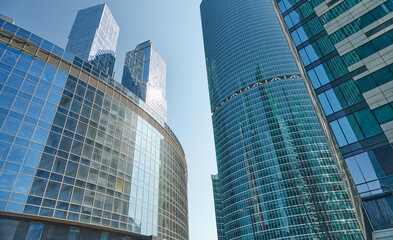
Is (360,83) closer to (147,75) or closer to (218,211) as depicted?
(147,75)

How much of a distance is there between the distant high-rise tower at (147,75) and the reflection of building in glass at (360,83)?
395 feet

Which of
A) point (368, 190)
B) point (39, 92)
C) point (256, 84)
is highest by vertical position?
point (256, 84)

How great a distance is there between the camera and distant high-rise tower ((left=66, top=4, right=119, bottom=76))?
135 m

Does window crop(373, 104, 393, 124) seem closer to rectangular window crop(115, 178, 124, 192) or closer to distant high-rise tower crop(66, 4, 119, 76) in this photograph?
rectangular window crop(115, 178, 124, 192)

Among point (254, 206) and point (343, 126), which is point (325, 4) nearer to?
point (343, 126)

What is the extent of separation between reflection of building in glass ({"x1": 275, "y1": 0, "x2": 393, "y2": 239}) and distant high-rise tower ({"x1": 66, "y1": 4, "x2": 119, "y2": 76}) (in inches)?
4940

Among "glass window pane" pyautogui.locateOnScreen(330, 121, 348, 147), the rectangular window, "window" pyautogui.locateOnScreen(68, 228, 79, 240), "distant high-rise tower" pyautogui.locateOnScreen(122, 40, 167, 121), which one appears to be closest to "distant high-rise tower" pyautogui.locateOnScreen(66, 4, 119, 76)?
"distant high-rise tower" pyautogui.locateOnScreen(122, 40, 167, 121)

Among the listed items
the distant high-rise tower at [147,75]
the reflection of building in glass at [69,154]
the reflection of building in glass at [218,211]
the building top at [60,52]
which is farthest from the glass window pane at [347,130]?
the reflection of building in glass at [218,211]

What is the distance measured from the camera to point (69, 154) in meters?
29.6

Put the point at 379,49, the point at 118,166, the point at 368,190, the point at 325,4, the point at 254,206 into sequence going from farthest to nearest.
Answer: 1. the point at 254,206
2. the point at 118,166
3. the point at 325,4
4. the point at 379,49
5. the point at 368,190

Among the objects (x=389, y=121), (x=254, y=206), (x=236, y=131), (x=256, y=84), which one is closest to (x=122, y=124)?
(x=389, y=121)

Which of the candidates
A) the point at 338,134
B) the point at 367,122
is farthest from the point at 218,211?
the point at 367,122

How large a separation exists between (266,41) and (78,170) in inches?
5208

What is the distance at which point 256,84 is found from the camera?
129000 millimetres
